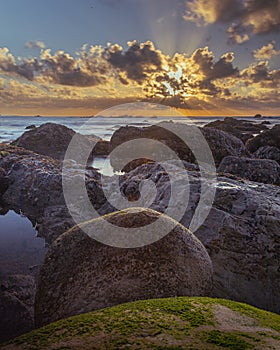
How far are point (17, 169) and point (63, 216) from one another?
170 inches

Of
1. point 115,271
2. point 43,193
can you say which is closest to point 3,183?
point 43,193

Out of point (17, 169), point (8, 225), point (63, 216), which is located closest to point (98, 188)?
point (63, 216)

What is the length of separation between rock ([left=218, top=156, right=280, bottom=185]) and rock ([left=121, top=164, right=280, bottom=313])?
4984 mm

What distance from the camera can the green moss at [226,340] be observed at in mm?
2828

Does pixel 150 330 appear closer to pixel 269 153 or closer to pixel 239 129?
pixel 269 153

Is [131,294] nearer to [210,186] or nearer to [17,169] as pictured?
[210,186]

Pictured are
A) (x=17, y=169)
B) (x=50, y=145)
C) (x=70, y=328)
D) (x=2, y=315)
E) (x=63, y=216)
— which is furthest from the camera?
(x=50, y=145)

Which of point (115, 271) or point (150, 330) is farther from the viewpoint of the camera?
point (115, 271)

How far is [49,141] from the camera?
23297 mm

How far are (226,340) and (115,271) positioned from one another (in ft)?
6.66

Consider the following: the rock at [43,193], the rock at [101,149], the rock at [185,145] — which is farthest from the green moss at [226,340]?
the rock at [101,149]

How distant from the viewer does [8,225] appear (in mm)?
9859

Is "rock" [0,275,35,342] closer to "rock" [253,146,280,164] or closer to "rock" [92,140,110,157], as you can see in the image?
"rock" [253,146,280,164]

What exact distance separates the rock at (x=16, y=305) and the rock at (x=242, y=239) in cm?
337
